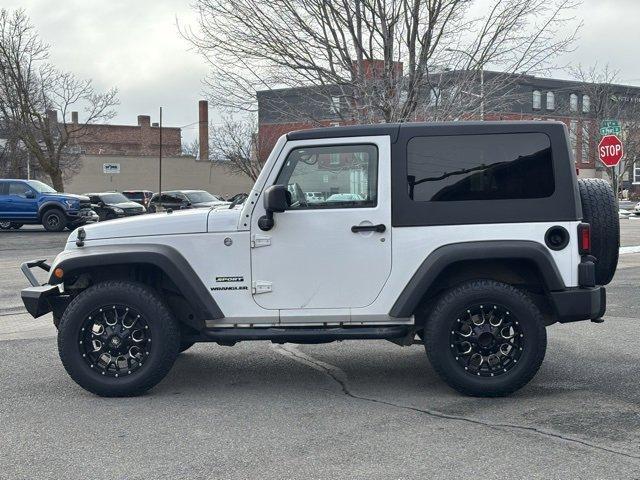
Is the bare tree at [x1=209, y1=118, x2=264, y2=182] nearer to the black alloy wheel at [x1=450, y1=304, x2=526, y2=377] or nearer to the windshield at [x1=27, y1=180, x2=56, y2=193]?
the windshield at [x1=27, y1=180, x2=56, y2=193]

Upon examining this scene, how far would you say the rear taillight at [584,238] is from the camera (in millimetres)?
5578

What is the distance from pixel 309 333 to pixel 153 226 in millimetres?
1410

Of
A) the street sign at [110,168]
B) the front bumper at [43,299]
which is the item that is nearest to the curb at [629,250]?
the front bumper at [43,299]

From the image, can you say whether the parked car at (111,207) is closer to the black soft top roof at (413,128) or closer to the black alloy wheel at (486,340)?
the black soft top roof at (413,128)

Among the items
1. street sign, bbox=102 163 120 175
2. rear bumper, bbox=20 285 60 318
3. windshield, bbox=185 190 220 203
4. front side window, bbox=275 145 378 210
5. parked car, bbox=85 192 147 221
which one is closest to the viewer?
front side window, bbox=275 145 378 210

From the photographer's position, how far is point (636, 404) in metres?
5.38

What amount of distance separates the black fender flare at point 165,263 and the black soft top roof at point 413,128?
4.06 ft

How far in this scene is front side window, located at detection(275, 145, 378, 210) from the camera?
5.73 m

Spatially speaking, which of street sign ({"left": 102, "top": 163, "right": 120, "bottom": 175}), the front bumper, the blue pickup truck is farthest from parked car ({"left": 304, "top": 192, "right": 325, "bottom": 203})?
street sign ({"left": 102, "top": 163, "right": 120, "bottom": 175})

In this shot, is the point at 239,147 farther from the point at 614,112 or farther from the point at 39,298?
the point at 39,298

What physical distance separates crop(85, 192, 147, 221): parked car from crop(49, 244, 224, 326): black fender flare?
2514cm

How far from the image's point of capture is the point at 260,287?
5762 millimetres

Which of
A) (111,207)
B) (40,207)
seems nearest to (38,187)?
(40,207)

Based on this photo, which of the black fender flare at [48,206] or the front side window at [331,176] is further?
the black fender flare at [48,206]
